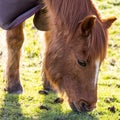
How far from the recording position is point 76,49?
5.00 meters

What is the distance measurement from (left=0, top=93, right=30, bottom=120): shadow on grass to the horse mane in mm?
1165

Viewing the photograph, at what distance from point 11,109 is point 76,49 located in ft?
3.79

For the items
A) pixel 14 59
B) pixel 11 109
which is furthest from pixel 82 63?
pixel 14 59

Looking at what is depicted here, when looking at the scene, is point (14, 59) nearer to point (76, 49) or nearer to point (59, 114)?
point (59, 114)

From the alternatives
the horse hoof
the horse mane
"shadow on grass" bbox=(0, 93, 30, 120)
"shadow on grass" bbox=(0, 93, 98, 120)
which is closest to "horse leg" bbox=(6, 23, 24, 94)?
the horse hoof

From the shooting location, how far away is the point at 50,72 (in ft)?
17.4

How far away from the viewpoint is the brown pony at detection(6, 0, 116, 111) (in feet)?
16.0

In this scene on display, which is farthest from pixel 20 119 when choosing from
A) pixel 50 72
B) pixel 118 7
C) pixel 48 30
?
pixel 118 7

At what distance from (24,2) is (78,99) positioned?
1.37 metres

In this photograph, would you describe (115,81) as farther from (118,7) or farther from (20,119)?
(118,7)

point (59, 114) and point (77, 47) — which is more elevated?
point (77, 47)

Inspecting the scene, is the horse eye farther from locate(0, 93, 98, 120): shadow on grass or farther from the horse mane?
locate(0, 93, 98, 120): shadow on grass

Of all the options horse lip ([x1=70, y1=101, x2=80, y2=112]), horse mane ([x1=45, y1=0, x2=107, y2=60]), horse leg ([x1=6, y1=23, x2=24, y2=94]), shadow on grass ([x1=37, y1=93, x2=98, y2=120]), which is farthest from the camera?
horse leg ([x1=6, y1=23, x2=24, y2=94])

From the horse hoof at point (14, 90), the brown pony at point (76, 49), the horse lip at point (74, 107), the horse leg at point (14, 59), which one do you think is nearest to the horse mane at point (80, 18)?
the brown pony at point (76, 49)
